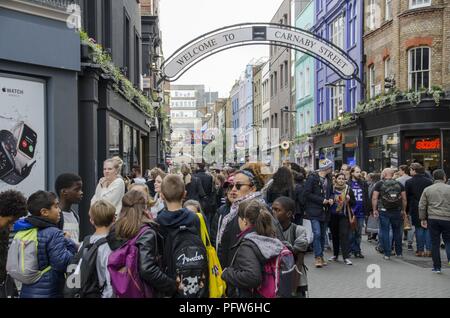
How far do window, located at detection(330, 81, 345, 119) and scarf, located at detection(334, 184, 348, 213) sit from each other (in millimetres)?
19443

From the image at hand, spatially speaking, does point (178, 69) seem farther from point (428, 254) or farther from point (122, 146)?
point (428, 254)

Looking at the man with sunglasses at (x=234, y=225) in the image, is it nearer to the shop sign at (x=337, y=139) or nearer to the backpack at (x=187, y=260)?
the backpack at (x=187, y=260)

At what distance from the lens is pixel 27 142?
32.8ft

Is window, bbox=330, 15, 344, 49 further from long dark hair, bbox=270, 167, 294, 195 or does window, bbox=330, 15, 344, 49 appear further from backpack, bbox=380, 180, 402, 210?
long dark hair, bbox=270, 167, 294, 195

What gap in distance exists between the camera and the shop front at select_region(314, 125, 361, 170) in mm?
28517

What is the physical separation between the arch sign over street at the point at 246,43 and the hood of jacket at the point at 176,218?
518 inches

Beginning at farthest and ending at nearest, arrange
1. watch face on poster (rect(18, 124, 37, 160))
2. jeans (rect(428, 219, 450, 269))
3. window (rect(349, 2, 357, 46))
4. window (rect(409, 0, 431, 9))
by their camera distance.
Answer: window (rect(349, 2, 357, 46)), window (rect(409, 0, 431, 9)), jeans (rect(428, 219, 450, 269)), watch face on poster (rect(18, 124, 37, 160))

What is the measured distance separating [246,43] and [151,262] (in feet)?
49.4

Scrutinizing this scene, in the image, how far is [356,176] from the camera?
42.9 feet

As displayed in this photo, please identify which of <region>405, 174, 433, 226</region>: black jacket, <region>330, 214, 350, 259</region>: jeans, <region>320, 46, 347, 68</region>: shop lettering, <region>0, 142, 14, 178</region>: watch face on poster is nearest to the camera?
<region>0, 142, 14, 178</region>: watch face on poster

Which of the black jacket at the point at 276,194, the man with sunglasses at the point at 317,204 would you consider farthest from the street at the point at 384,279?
the black jacket at the point at 276,194

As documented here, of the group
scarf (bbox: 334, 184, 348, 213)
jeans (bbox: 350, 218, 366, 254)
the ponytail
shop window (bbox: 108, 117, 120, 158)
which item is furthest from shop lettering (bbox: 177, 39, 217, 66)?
the ponytail

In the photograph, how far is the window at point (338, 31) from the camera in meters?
32.5
